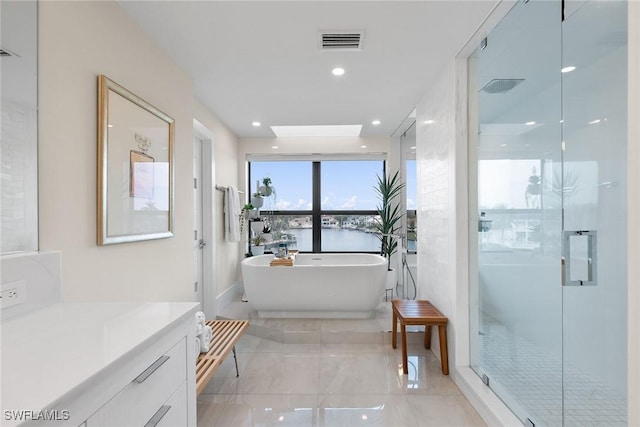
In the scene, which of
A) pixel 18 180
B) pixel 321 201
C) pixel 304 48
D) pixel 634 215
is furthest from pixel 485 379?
pixel 321 201

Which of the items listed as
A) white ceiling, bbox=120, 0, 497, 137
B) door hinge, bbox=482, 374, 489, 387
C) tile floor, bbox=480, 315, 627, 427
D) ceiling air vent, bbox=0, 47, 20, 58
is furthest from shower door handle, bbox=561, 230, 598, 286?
ceiling air vent, bbox=0, 47, 20, 58

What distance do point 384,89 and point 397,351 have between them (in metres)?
2.45

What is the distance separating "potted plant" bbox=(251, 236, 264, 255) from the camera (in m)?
4.75

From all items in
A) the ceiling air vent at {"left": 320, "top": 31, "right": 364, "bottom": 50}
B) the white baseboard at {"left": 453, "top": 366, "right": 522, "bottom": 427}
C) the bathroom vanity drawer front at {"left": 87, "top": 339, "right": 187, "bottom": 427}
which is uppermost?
the ceiling air vent at {"left": 320, "top": 31, "right": 364, "bottom": 50}

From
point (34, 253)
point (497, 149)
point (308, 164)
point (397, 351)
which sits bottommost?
point (397, 351)

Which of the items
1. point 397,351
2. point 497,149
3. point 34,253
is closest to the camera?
point 34,253

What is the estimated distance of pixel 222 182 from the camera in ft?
13.6

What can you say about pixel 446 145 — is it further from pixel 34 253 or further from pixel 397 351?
pixel 34 253

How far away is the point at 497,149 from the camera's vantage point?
2.08m

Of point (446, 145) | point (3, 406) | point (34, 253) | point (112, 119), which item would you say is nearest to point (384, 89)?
point (446, 145)

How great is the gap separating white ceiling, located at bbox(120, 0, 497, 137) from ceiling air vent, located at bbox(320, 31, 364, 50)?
50mm

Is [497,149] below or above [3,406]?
above

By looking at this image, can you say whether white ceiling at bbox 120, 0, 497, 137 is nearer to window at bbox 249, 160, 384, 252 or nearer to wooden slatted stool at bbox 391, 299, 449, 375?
window at bbox 249, 160, 384, 252

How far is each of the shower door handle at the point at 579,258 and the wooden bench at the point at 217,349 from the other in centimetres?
199
